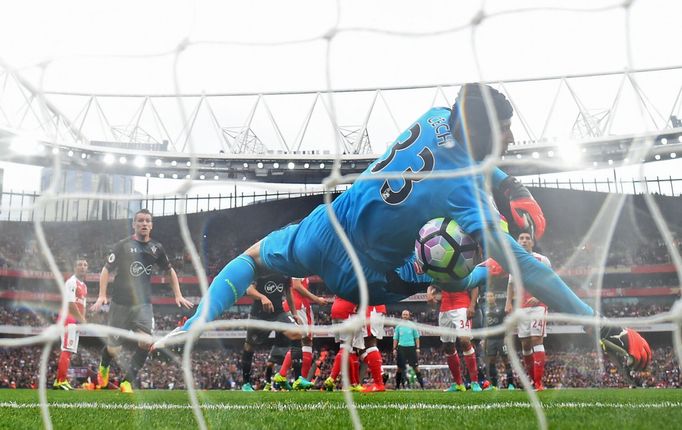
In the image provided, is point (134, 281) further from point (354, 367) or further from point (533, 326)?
point (533, 326)

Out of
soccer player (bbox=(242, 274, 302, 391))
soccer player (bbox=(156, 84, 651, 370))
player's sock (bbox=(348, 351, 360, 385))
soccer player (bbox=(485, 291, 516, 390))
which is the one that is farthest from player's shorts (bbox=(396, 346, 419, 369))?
soccer player (bbox=(156, 84, 651, 370))

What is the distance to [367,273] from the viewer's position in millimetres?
3424

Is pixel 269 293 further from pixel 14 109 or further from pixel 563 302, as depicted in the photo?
pixel 14 109

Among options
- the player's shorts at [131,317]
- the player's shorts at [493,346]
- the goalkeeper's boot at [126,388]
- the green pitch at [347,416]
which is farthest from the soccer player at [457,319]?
the goalkeeper's boot at [126,388]

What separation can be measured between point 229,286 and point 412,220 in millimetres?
1011

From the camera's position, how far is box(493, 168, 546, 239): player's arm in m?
3.43

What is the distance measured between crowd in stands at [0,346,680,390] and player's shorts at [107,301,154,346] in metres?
9.03

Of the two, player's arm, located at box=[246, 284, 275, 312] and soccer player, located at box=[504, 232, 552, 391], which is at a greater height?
player's arm, located at box=[246, 284, 275, 312]

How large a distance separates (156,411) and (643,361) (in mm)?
2732

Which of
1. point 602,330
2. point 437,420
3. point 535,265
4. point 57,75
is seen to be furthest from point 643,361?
point 57,75

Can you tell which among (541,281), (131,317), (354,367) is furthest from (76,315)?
(541,281)

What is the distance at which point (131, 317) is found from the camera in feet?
23.1

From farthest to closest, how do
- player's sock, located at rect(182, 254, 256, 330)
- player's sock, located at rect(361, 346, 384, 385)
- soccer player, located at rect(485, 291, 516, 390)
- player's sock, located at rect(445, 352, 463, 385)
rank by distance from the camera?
1. soccer player, located at rect(485, 291, 516, 390)
2. player's sock, located at rect(445, 352, 463, 385)
3. player's sock, located at rect(361, 346, 384, 385)
4. player's sock, located at rect(182, 254, 256, 330)

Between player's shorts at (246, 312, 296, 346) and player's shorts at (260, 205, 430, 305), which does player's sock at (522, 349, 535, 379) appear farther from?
player's shorts at (260, 205, 430, 305)
